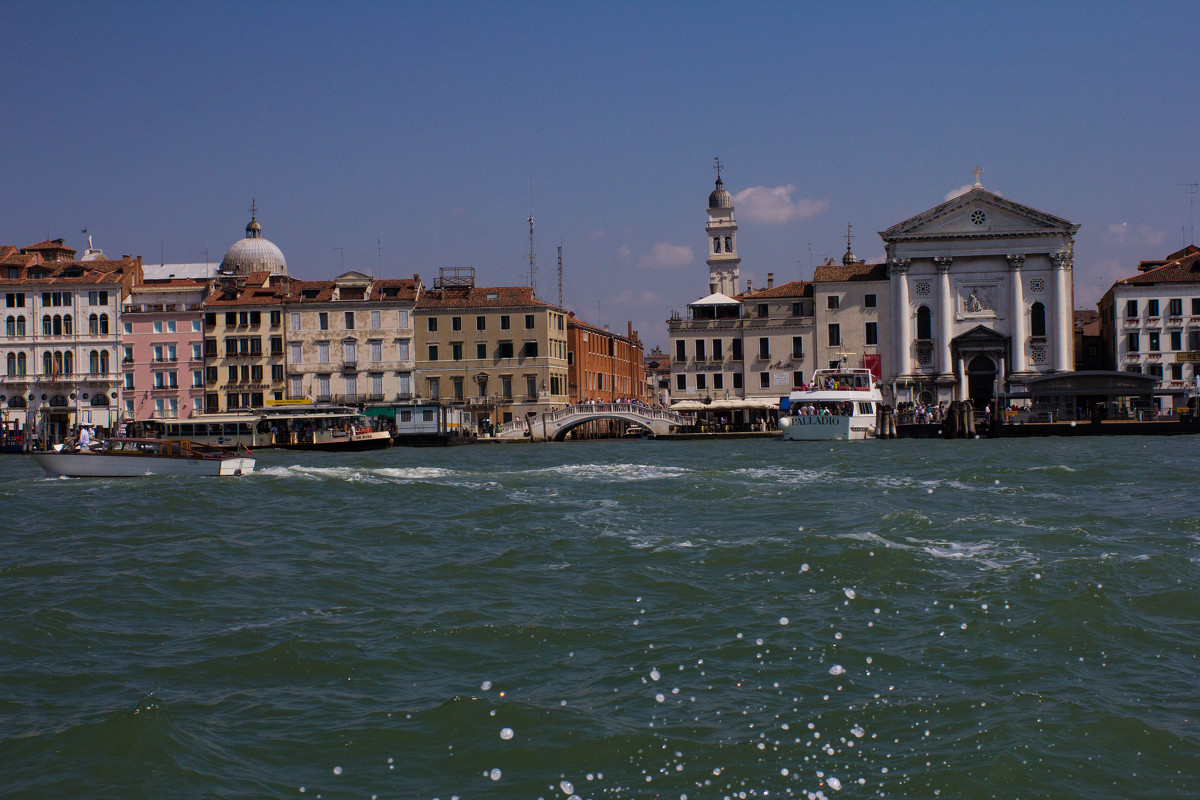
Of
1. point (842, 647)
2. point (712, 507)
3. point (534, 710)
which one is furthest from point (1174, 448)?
point (534, 710)

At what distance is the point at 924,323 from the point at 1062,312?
6.19m

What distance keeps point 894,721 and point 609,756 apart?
1725 mm

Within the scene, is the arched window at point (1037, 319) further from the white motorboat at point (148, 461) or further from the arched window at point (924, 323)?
the white motorboat at point (148, 461)

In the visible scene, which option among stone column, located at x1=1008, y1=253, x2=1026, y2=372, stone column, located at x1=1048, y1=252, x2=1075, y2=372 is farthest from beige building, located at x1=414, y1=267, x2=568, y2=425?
stone column, located at x1=1048, y1=252, x2=1075, y2=372

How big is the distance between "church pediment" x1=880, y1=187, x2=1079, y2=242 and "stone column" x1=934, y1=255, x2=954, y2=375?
1.42 metres

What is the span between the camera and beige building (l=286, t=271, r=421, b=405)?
5603 centimetres

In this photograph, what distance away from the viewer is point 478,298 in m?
56.4

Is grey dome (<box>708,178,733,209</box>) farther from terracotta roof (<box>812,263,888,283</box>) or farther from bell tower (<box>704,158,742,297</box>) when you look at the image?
terracotta roof (<box>812,263,888,283</box>)

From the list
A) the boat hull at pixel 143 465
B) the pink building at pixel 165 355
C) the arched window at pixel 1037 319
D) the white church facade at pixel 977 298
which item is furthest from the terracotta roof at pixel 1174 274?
the pink building at pixel 165 355

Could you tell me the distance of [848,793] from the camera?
18.8 ft

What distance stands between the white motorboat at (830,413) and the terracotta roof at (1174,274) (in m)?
15.2

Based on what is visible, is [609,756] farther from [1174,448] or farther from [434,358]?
[434,358]

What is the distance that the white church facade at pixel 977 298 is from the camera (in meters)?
53.5

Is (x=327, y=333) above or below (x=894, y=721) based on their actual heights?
above
